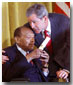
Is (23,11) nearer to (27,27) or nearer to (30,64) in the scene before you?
(27,27)

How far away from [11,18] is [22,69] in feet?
1.36

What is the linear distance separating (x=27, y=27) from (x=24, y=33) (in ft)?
0.18

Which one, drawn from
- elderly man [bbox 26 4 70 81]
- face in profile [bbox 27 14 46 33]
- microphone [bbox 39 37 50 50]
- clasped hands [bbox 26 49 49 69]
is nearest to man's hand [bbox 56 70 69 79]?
elderly man [bbox 26 4 70 81]

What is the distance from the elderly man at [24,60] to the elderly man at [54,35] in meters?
0.05

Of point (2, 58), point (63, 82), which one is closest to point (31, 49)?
point (2, 58)

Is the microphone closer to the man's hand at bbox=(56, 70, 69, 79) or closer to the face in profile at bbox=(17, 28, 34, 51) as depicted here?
the face in profile at bbox=(17, 28, 34, 51)

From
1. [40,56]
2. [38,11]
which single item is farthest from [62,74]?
[38,11]

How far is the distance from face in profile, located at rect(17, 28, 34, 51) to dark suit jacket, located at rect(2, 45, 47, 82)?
8cm

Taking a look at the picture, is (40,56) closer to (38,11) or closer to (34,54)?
(34,54)

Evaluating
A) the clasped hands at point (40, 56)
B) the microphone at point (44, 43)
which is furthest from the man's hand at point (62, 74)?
the microphone at point (44, 43)

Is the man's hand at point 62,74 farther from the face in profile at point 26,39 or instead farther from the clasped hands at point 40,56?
the face in profile at point 26,39

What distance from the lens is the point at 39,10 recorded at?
1.24 m

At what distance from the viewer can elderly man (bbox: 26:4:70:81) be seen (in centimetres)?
123

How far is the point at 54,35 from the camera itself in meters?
1.25
